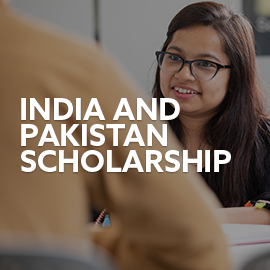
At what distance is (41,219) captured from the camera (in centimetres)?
38

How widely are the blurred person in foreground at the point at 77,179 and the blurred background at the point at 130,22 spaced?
7.70 ft

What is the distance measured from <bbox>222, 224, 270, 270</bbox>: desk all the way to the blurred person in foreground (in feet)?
1.37

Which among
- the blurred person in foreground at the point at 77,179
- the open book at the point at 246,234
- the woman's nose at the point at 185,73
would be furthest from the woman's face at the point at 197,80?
the blurred person in foreground at the point at 77,179

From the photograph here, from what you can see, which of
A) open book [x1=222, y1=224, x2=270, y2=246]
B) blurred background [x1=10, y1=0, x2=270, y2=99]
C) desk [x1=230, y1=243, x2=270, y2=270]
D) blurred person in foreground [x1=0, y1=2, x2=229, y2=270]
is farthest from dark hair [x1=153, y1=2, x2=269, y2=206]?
blurred background [x1=10, y1=0, x2=270, y2=99]

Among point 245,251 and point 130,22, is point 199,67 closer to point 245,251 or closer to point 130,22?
point 245,251

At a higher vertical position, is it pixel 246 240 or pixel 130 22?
pixel 130 22

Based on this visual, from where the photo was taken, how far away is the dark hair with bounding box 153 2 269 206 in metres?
1.48

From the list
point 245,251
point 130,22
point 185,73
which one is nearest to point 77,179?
point 245,251

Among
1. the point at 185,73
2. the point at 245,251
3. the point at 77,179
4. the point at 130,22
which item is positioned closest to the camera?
the point at 77,179

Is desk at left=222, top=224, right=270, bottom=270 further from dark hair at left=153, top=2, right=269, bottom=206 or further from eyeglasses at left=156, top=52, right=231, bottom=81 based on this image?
eyeglasses at left=156, top=52, right=231, bottom=81

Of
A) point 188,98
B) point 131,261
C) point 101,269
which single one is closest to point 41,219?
point 101,269

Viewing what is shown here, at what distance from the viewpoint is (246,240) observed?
0.93 meters

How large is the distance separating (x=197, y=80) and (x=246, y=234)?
0.73 meters

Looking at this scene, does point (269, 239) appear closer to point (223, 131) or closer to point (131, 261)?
point (131, 261)
